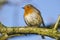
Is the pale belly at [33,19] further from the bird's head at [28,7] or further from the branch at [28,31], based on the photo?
the branch at [28,31]

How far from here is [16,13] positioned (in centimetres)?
207

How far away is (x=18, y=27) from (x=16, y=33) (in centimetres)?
7

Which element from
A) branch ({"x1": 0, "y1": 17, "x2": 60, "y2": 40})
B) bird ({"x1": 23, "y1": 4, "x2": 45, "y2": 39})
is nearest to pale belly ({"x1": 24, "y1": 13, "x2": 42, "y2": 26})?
bird ({"x1": 23, "y1": 4, "x2": 45, "y2": 39})

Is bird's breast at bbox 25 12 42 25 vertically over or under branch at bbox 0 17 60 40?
over

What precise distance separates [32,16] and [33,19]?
0.10 ft

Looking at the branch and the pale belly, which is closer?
the branch

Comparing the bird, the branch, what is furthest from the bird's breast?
the branch

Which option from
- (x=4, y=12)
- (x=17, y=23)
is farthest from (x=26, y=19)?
(x=4, y=12)

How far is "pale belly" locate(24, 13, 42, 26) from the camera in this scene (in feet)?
6.63

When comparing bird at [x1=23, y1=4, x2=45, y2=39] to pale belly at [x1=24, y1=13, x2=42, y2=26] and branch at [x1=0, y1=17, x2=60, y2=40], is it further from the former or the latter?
branch at [x1=0, y1=17, x2=60, y2=40]

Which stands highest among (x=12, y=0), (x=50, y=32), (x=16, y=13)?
(x=12, y=0)

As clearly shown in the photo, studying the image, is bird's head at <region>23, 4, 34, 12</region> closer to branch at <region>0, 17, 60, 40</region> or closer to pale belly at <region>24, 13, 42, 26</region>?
pale belly at <region>24, 13, 42, 26</region>

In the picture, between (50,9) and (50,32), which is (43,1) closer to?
(50,9)

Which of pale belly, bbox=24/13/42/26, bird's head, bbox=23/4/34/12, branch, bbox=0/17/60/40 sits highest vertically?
bird's head, bbox=23/4/34/12
